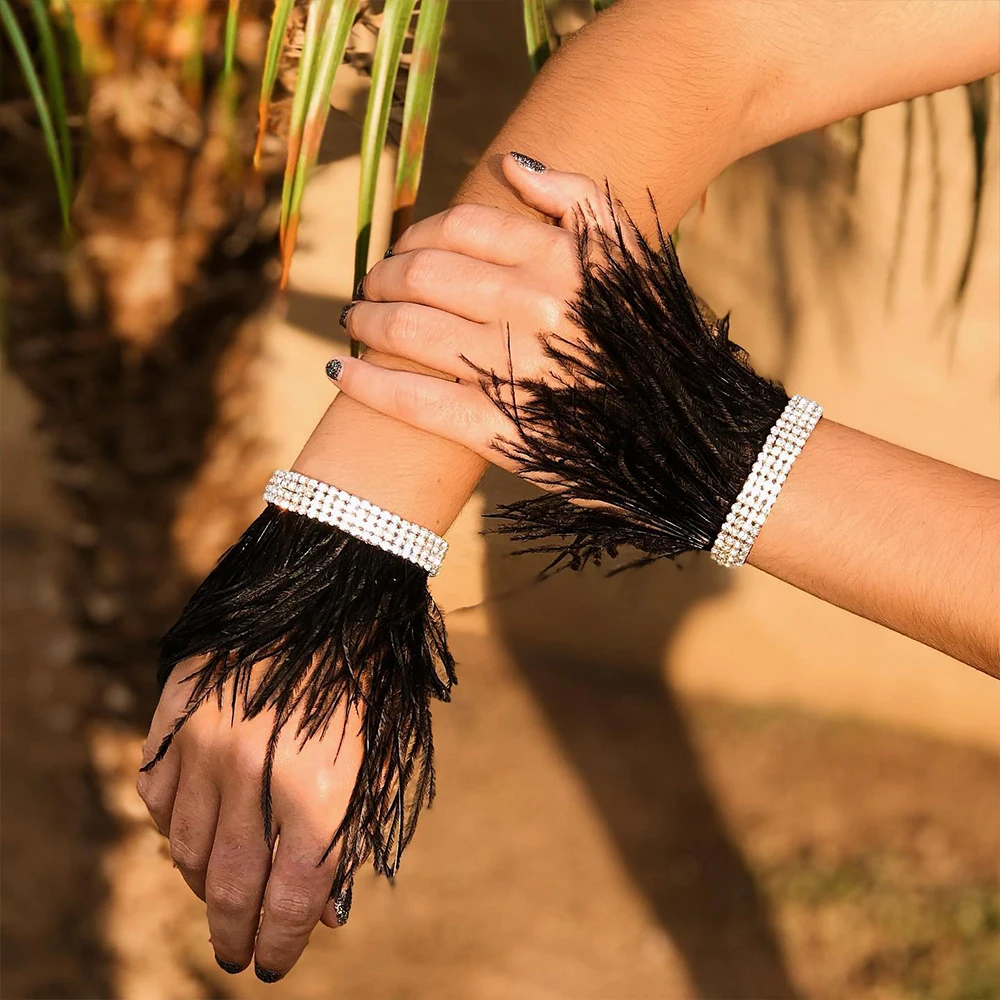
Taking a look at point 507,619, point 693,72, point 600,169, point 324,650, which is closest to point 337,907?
point 324,650

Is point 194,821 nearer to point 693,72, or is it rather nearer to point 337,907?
point 337,907

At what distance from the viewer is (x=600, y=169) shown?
0.90 m

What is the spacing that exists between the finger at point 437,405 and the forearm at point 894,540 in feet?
0.77

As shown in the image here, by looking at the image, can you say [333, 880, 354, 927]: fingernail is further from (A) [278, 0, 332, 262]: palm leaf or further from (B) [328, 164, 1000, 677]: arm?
(A) [278, 0, 332, 262]: palm leaf

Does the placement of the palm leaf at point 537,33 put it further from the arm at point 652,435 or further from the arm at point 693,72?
the arm at point 652,435

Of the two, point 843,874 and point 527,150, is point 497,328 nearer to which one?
point 527,150

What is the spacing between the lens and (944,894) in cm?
189

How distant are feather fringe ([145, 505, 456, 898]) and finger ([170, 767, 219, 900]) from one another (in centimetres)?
4

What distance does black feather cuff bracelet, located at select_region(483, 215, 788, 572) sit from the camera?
30.6 inches

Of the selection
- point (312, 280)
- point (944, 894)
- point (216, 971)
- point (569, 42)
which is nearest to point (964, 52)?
point (569, 42)

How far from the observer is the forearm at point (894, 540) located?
2.37 ft

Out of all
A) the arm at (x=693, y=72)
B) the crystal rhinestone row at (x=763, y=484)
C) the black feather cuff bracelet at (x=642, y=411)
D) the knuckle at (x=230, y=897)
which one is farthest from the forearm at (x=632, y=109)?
the knuckle at (x=230, y=897)

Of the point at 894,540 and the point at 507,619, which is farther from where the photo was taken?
the point at 507,619

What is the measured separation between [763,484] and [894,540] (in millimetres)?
105
